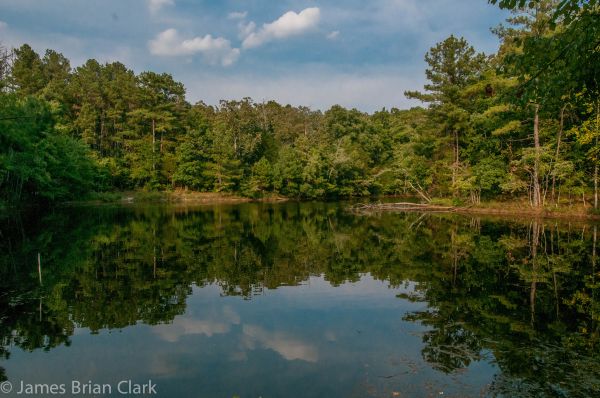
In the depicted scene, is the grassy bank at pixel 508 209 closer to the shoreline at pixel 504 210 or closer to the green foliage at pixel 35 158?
the shoreline at pixel 504 210

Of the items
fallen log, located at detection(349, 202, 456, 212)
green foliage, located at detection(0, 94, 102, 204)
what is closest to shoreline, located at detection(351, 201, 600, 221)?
fallen log, located at detection(349, 202, 456, 212)

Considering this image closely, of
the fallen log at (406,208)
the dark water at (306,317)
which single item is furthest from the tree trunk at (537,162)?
the dark water at (306,317)

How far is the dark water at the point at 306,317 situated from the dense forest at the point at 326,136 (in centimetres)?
511

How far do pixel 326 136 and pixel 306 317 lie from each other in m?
62.1

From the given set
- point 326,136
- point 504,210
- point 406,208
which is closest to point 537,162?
point 504,210

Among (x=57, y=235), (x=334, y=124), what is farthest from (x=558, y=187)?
(x=334, y=124)

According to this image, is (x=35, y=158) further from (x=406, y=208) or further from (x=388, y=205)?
(x=406, y=208)

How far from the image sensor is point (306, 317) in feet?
34.1

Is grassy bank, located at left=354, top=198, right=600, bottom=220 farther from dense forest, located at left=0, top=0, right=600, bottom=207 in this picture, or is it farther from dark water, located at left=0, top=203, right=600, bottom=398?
dark water, located at left=0, top=203, right=600, bottom=398

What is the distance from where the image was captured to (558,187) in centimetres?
3238

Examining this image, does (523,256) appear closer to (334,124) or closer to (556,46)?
(556,46)

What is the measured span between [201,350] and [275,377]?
6.49ft

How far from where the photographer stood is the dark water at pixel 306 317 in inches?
271

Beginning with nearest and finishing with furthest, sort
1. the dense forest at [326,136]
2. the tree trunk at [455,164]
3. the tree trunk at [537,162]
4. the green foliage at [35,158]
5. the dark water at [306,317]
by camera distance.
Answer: the dark water at [306,317]
the dense forest at [326,136]
the tree trunk at [537,162]
the green foliage at [35,158]
the tree trunk at [455,164]
